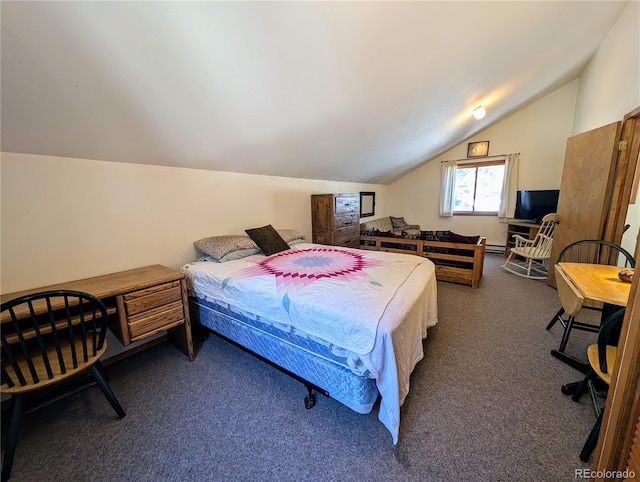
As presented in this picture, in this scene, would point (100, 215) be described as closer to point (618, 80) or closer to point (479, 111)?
point (479, 111)

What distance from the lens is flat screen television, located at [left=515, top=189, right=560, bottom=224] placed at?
4.43m

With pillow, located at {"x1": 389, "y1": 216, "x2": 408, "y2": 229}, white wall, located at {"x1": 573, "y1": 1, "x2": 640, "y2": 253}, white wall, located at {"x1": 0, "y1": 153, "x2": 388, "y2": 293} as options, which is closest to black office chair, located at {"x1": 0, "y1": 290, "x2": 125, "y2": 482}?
white wall, located at {"x1": 0, "y1": 153, "x2": 388, "y2": 293}

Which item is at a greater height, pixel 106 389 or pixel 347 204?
pixel 347 204

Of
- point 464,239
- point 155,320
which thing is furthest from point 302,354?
point 464,239

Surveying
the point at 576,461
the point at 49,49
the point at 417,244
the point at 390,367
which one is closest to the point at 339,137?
the point at 417,244

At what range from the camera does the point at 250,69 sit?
5.32 feet

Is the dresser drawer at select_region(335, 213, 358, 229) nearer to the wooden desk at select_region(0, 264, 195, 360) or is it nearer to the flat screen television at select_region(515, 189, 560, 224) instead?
the wooden desk at select_region(0, 264, 195, 360)

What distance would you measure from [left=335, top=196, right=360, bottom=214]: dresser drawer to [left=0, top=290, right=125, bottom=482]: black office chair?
2893 mm

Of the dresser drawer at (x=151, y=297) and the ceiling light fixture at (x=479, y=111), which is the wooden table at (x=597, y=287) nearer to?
the dresser drawer at (x=151, y=297)

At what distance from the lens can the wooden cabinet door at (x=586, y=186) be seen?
2.70m

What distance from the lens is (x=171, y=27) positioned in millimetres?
1230

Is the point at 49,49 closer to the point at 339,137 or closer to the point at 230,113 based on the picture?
the point at 230,113

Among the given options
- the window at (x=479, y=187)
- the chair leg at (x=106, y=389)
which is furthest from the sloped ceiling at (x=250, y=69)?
the window at (x=479, y=187)

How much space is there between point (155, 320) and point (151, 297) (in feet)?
0.56
